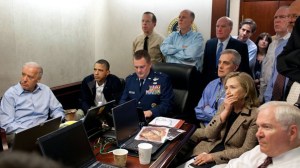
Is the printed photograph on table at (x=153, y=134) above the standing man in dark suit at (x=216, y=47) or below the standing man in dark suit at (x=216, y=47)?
below

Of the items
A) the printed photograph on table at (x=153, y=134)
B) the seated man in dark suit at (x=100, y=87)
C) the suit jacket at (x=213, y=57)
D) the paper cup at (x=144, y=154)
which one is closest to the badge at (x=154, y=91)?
the seated man in dark suit at (x=100, y=87)

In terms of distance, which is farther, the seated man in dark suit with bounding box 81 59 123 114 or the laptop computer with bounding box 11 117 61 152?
the seated man in dark suit with bounding box 81 59 123 114

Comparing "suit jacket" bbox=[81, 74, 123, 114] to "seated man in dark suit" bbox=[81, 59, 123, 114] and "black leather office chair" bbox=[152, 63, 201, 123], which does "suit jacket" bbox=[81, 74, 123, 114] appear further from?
"black leather office chair" bbox=[152, 63, 201, 123]

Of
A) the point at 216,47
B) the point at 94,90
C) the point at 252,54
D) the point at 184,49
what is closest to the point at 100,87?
the point at 94,90

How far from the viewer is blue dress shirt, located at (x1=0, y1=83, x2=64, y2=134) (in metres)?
2.54

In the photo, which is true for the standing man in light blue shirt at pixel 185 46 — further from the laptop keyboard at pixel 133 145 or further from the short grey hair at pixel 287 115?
the short grey hair at pixel 287 115

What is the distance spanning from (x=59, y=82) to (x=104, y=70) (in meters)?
1.01

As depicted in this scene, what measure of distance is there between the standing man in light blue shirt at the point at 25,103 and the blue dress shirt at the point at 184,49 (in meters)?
1.59

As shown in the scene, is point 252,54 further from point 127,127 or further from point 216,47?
point 127,127

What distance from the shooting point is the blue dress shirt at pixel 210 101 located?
2.63m

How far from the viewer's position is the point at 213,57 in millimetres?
3443

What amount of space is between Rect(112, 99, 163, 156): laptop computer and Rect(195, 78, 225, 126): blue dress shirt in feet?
2.51

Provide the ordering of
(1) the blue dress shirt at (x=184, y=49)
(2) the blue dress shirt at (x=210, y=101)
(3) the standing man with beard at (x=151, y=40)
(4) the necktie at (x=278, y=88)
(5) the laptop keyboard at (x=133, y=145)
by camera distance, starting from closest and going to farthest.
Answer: (5) the laptop keyboard at (x=133, y=145)
(4) the necktie at (x=278, y=88)
(2) the blue dress shirt at (x=210, y=101)
(1) the blue dress shirt at (x=184, y=49)
(3) the standing man with beard at (x=151, y=40)

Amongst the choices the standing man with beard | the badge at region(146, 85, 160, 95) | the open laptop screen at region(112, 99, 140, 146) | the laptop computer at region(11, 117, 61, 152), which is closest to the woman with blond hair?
the open laptop screen at region(112, 99, 140, 146)
